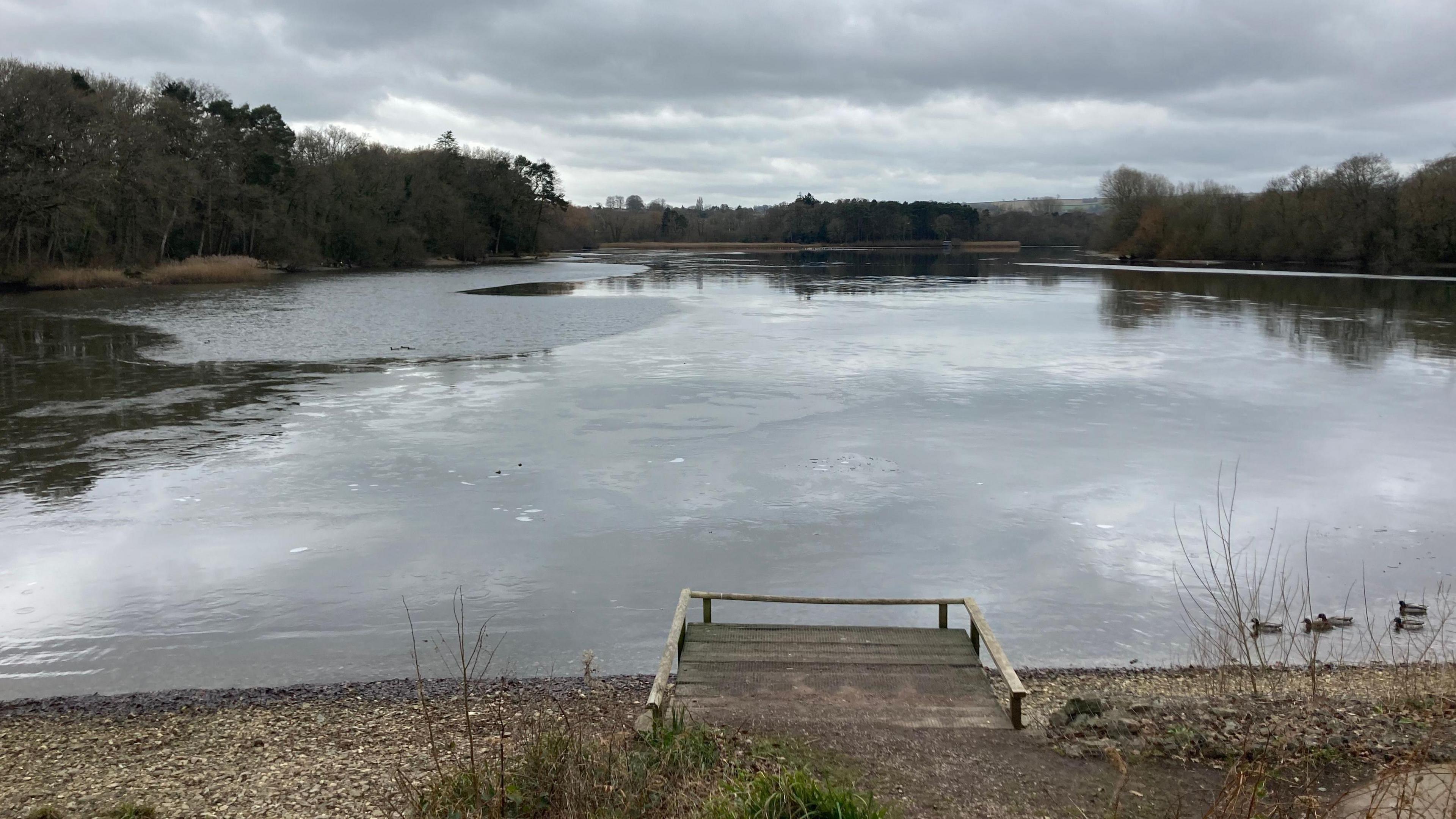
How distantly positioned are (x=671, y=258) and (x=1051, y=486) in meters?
87.6

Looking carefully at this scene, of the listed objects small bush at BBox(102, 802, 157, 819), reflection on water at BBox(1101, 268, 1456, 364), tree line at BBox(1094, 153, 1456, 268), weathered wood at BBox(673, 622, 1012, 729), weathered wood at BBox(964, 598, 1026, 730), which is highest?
tree line at BBox(1094, 153, 1456, 268)

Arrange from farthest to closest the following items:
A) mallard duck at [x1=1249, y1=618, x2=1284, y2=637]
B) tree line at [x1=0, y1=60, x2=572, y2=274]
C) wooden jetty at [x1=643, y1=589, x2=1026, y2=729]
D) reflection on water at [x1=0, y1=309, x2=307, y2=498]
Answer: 1. tree line at [x1=0, y1=60, x2=572, y2=274]
2. reflection on water at [x1=0, y1=309, x2=307, y2=498]
3. mallard duck at [x1=1249, y1=618, x2=1284, y2=637]
4. wooden jetty at [x1=643, y1=589, x2=1026, y2=729]

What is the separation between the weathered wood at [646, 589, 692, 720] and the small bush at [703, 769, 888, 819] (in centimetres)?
102

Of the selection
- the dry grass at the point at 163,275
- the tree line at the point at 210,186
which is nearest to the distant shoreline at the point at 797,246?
the tree line at the point at 210,186

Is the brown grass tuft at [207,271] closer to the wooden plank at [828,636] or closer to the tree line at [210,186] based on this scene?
the tree line at [210,186]

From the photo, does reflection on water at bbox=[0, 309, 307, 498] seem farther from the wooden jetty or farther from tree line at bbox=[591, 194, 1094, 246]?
tree line at bbox=[591, 194, 1094, 246]

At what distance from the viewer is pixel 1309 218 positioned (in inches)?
2849

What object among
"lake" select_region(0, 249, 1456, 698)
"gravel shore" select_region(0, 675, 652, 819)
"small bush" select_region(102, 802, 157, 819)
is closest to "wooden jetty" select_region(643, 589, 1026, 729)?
"gravel shore" select_region(0, 675, 652, 819)

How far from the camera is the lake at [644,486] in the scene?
7.58m

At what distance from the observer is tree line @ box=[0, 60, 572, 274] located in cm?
4184

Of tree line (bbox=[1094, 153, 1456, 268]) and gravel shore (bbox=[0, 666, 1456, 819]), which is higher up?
tree line (bbox=[1094, 153, 1456, 268])

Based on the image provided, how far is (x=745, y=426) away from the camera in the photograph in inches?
561

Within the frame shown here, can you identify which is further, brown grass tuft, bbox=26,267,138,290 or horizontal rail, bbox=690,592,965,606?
brown grass tuft, bbox=26,267,138,290

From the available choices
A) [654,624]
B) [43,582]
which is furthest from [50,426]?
[654,624]
